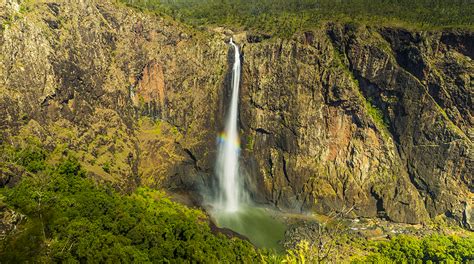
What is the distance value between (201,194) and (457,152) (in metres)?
32.3

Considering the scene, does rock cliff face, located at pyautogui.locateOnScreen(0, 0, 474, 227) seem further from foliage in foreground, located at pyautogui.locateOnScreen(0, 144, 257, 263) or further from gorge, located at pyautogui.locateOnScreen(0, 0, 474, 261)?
foliage in foreground, located at pyautogui.locateOnScreen(0, 144, 257, 263)

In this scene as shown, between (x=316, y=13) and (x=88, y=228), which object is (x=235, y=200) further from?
(x=316, y=13)

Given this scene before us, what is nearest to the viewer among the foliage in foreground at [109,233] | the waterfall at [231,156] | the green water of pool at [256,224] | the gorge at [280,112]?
the foliage in foreground at [109,233]

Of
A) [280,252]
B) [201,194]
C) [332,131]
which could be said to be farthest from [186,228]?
[332,131]

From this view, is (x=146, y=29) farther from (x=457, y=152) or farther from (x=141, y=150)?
(x=457, y=152)

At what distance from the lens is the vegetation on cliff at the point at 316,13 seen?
5275 cm

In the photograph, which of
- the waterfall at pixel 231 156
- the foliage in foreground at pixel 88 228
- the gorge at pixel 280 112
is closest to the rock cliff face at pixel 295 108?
the gorge at pixel 280 112

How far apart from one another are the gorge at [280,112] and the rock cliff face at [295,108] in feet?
0.45

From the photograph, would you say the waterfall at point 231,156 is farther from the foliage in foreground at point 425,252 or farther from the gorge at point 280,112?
the foliage in foreground at point 425,252

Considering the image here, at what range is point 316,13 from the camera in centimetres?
6044

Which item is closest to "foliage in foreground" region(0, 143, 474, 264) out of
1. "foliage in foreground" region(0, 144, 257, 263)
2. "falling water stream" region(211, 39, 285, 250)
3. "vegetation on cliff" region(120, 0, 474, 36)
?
"foliage in foreground" region(0, 144, 257, 263)

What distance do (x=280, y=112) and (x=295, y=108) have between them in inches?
82.1

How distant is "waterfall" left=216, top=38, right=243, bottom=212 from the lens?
5038cm

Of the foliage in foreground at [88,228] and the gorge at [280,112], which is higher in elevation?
the gorge at [280,112]
